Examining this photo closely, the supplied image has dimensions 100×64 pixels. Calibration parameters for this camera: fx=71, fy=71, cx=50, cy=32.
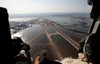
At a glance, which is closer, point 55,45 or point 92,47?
point 92,47

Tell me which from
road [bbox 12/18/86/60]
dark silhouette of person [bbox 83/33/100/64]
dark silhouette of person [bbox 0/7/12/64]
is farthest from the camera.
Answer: road [bbox 12/18/86/60]

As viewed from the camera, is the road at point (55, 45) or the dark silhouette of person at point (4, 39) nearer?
the dark silhouette of person at point (4, 39)

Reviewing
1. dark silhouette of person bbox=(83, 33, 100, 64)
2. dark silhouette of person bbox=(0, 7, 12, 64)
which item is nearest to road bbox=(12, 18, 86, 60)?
dark silhouette of person bbox=(83, 33, 100, 64)

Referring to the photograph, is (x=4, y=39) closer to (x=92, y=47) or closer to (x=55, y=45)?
(x=92, y=47)

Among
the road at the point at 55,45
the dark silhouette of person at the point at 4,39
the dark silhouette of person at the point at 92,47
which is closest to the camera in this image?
the dark silhouette of person at the point at 4,39

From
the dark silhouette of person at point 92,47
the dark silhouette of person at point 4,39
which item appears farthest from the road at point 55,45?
the dark silhouette of person at point 4,39

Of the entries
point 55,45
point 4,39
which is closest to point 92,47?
point 4,39

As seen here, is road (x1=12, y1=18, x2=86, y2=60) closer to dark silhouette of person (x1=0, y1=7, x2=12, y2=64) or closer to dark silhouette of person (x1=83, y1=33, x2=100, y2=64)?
dark silhouette of person (x1=83, y1=33, x2=100, y2=64)

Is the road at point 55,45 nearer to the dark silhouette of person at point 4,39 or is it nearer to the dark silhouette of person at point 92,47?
the dark silhouette of person at point 92,47

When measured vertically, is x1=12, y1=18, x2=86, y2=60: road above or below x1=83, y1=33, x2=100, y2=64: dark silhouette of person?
below

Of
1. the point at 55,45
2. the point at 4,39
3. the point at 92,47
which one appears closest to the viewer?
the point at 4,39

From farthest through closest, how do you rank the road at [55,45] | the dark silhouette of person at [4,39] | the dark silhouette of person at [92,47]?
the road at [55,45]
the dark silhouette of person at [92,47]
the dark silhouette of person at [4,39]

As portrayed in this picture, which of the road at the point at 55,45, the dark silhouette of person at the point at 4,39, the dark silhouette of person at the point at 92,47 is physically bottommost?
the road at the point at 55,45
